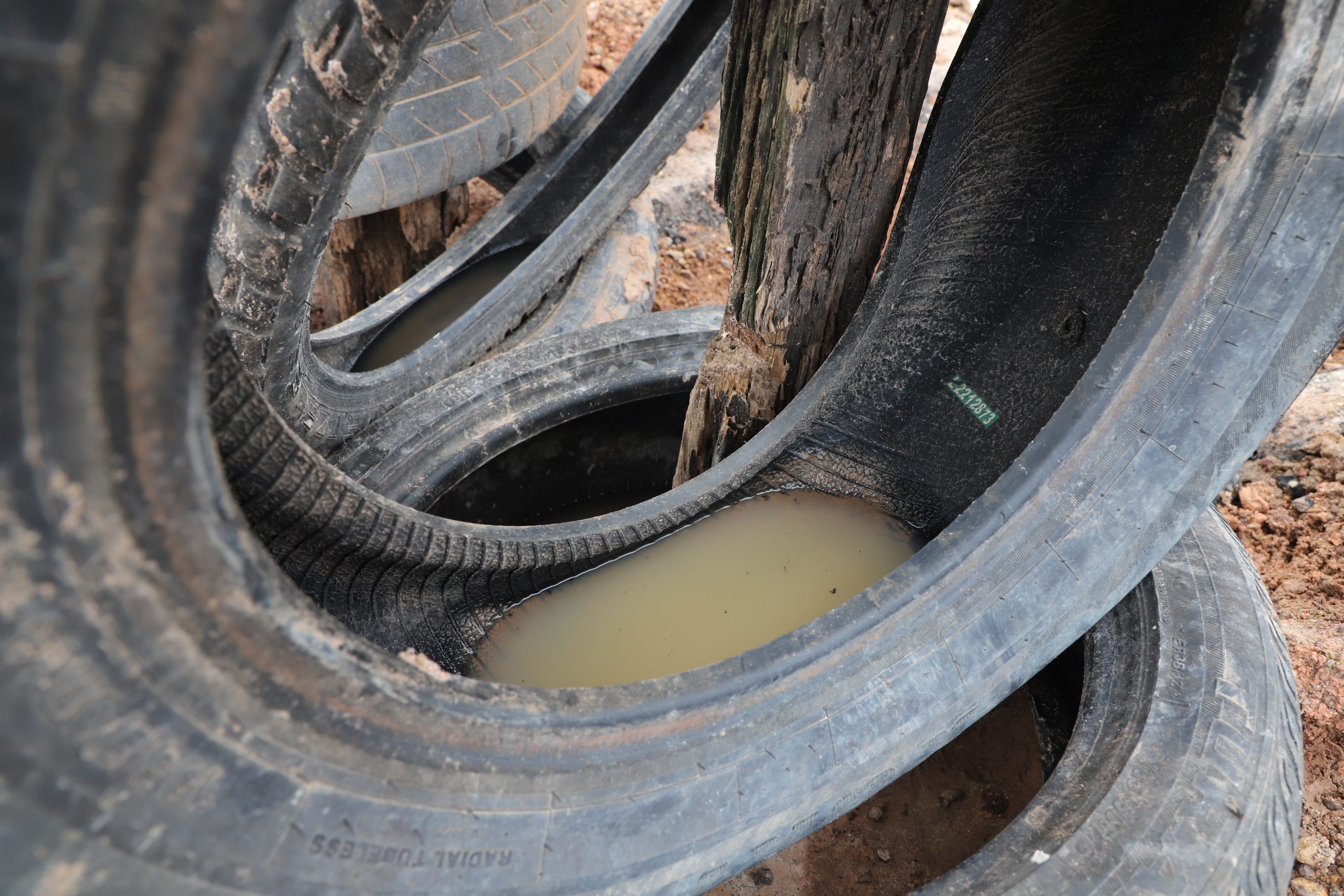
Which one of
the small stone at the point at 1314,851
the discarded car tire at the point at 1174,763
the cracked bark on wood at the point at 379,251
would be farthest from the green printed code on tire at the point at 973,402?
the cracked bark on wood at the point at 379,251

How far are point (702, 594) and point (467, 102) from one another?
154 centimetres

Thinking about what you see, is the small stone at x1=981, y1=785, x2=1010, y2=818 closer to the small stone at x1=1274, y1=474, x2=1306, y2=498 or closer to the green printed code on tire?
the green printed code on tire

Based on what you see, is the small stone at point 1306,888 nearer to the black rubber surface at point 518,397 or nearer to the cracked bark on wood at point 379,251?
the black rubber surface at point 518,397

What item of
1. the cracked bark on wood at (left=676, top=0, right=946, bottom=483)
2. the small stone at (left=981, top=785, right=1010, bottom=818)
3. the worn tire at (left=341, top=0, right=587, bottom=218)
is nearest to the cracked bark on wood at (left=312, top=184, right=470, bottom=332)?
the worn tire at (left=341, top=0, right=587, bottom=218)

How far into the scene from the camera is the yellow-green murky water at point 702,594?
4.50 ft

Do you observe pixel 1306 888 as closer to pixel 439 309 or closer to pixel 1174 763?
pixel 1174 763

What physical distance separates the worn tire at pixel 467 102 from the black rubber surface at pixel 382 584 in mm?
1169

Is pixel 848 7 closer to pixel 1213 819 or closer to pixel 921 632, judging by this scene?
pixel 921 632

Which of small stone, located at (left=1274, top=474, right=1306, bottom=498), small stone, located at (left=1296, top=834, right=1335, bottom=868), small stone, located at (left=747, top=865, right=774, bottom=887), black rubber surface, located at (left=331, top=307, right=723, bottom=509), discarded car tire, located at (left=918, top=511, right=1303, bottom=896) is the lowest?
small stone, located at (left=747, top=865, right=774, bottom=887)

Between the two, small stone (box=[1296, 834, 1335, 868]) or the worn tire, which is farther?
the worn tire

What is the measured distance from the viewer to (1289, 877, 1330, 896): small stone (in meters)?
1.25

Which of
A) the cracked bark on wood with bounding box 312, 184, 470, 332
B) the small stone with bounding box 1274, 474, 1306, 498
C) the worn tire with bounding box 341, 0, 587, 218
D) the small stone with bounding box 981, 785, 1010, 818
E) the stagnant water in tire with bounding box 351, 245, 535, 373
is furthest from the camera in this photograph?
the cracked bark on wood with bounding box 312, 184, 470, 332

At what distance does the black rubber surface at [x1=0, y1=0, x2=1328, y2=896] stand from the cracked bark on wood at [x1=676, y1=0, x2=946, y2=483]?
450mm

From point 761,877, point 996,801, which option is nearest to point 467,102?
point 761,877
